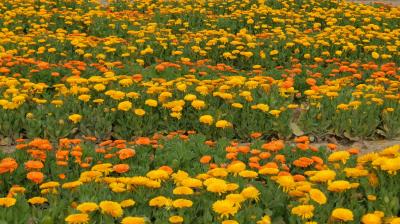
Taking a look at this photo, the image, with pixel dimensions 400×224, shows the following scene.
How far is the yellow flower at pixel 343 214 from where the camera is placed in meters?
3.79

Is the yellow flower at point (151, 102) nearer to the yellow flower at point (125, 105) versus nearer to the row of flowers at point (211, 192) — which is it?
the yellow flower at point (125, 105)

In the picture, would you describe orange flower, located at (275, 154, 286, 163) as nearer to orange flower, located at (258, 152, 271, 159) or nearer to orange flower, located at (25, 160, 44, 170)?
orange flower, located at (258, 152, 271, 159)

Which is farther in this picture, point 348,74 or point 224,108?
point 348,74

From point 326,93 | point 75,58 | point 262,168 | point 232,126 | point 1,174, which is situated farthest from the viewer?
point 75,58

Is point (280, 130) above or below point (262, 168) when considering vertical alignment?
below

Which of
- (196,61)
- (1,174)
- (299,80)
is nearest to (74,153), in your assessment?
(1,174)

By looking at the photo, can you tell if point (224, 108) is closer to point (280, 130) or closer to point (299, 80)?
point (280, 130)

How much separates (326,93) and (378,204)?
12.2 feet

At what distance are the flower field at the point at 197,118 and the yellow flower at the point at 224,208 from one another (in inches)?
0.6

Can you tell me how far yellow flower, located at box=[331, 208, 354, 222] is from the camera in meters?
3.79

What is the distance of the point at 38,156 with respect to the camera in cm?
555

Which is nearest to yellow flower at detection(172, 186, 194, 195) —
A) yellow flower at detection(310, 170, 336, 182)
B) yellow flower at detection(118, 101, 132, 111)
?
yellow flower at detection(310, 170, 336, 182)

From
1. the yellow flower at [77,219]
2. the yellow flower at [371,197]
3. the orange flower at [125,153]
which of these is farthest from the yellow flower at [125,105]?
the yellow flower at [371,197]

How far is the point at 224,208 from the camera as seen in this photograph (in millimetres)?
3992
